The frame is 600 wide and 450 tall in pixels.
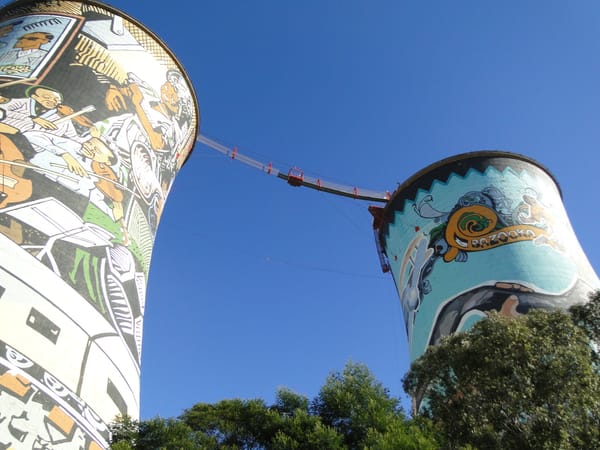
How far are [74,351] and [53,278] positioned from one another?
1414 millimetres

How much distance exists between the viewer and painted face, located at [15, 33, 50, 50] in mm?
14303

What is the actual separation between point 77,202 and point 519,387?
922cm

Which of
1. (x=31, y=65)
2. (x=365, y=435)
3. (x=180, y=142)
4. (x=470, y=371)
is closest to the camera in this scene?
(x=470, y=371)

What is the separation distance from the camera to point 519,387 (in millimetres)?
7434

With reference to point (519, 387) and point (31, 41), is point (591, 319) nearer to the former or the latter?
point (519, 387)

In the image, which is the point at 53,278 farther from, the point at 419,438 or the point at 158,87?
the point at 158,87

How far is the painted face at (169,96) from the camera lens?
53.6ft

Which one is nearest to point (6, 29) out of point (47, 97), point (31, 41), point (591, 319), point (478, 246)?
point (31, 41)

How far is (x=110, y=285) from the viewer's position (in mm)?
11219

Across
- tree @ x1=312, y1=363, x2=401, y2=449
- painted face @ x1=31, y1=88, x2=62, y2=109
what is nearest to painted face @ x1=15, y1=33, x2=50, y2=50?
painted face @ x1=31, y1=88, x2=62, y2=109

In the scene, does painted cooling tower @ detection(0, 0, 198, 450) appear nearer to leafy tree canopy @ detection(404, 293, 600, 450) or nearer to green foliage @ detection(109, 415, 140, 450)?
green foliage @ detection(109, 415, 140, 450)

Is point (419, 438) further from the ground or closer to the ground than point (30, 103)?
closer to the ground

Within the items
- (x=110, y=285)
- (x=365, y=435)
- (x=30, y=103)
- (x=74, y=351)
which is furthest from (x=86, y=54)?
(x=365, y=435)

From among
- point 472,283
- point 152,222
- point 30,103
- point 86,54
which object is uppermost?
point 86,54
